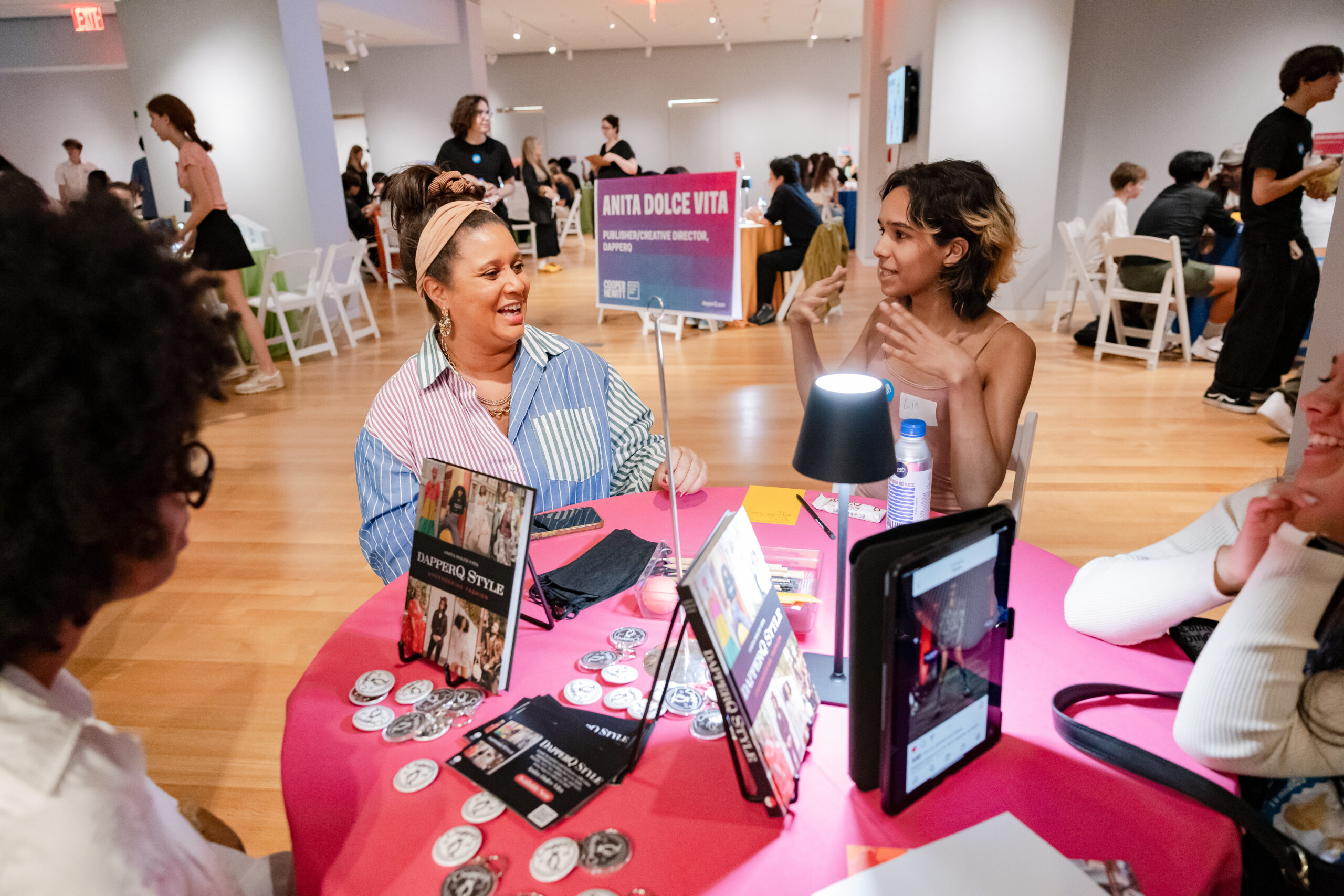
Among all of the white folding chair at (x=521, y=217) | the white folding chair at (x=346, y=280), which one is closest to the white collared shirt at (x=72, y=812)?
the white folding chair at (x=346, y=280)

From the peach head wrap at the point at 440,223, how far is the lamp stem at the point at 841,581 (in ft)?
3.74

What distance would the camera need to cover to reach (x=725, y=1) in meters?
11.7

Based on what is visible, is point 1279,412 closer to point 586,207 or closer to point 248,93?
point 248,93

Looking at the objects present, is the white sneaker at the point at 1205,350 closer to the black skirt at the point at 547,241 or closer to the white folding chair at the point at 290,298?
the white folding chair at the point at 290,298

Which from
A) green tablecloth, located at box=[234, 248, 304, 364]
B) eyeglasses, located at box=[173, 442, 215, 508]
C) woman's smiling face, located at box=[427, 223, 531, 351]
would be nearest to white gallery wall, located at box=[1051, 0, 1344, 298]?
green tablecloth, located at box=[234, 248, 304, 364]

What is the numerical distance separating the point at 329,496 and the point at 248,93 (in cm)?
511

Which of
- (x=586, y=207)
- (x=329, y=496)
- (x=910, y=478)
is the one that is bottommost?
(x=329, y=496)

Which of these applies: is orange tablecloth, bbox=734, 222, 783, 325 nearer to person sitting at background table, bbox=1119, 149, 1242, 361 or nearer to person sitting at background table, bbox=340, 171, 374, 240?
person sitting at background table, bbox=1119, 149, 1242, 361

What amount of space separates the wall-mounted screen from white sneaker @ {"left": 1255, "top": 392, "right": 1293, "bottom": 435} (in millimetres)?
4606

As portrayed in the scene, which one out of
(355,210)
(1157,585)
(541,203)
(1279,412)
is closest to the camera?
(1157,585)

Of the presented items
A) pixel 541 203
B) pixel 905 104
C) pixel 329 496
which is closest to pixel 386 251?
pixel 541 203

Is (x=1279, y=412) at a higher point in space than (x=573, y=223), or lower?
lower

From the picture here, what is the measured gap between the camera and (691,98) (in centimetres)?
1752

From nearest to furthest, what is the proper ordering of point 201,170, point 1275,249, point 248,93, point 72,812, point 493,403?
point 72,812
point 493,403
point 1275,249
point 201,170
point 248,93
